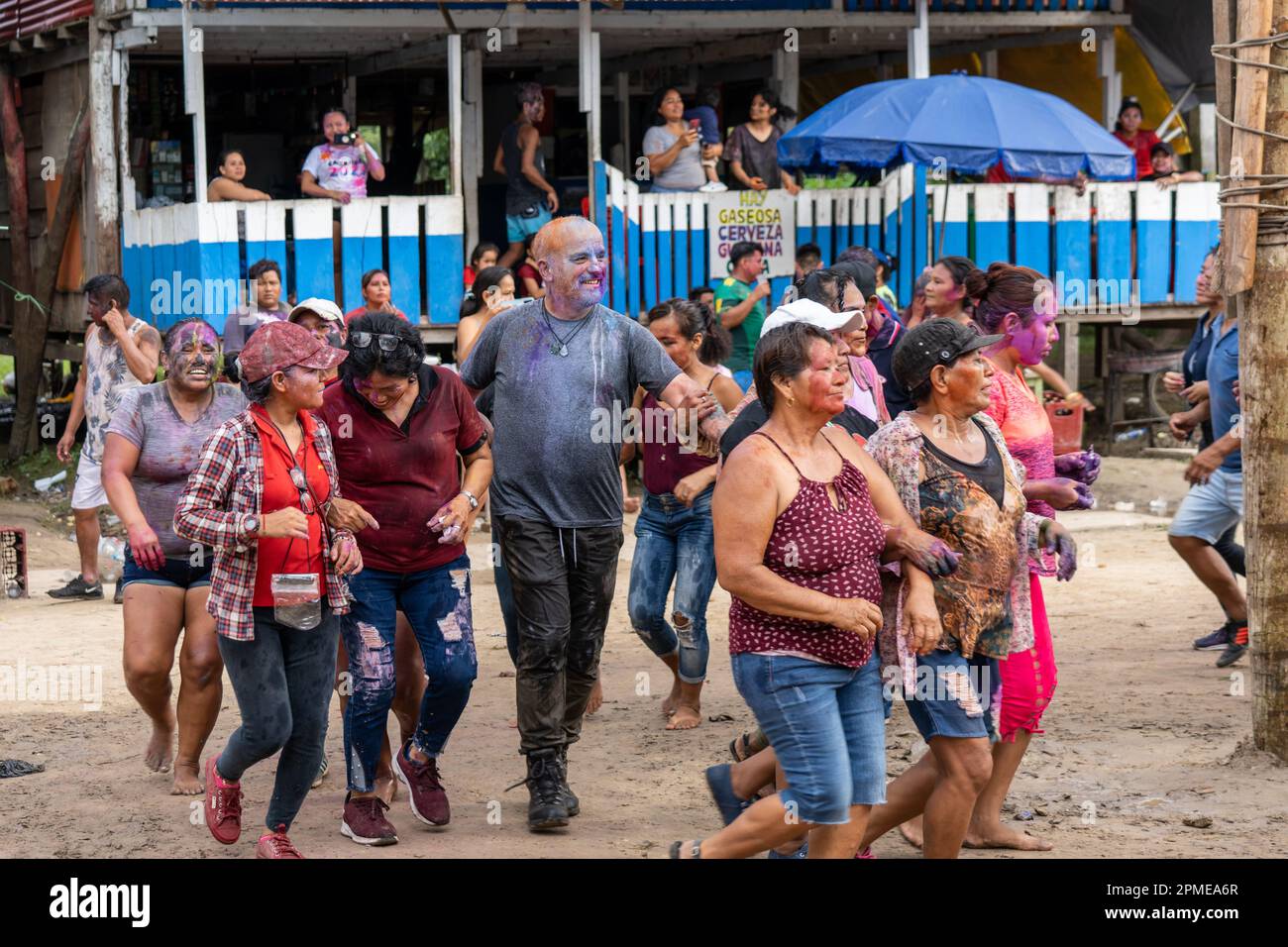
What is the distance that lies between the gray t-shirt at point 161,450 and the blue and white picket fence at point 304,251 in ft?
25.6

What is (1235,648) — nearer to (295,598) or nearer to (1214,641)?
(1214,641)

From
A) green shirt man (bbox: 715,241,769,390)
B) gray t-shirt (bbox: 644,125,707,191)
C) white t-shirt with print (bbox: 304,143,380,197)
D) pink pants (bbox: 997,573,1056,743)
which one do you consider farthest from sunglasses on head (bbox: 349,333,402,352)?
gray t-shirt (bbox: 644,125,707,191)

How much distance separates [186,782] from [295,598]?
1.68m

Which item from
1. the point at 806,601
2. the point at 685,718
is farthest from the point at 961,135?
the point at 806,601

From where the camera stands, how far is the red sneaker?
5668 millimetres

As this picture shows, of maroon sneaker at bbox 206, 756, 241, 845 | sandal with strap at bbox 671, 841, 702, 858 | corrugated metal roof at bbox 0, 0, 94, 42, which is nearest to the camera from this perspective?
sandal with strap at bbox 671, 841, 702, 858

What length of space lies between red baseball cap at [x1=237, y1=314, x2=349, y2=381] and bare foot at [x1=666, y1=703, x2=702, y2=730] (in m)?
2.89

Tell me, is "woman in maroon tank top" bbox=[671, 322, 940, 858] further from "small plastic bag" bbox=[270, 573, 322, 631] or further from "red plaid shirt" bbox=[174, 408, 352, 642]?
"red plaid shirt" bbox=[174, 408, 352, 642]

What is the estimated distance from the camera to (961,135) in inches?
538

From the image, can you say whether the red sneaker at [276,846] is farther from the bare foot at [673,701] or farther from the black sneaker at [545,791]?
the bare foot at [673,701]

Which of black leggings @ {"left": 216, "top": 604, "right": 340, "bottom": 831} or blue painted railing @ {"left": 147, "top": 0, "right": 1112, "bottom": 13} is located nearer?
black leggings @ {"left": 216, "top": 604, "right": 340, "bottom": 831}

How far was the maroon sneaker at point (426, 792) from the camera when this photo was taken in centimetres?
626

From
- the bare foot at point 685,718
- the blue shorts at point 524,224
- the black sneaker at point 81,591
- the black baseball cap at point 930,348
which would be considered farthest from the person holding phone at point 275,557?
the blue shorts at point 524,224

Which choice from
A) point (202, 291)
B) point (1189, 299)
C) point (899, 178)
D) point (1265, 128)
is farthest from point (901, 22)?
point (1265, 128)
